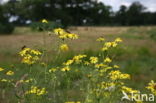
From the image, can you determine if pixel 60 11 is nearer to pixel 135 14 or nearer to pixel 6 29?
pixel 6 29

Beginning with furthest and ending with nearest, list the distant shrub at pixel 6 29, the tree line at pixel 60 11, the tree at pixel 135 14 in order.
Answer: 1. the tree at pixel 135 14
2. the tree line at pixel 60 11
3. the distant shrub at pixel 6 29

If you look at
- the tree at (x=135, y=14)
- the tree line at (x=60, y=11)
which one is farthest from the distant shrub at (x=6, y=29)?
the tree at (x=135, y=14)

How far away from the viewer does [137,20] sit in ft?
208

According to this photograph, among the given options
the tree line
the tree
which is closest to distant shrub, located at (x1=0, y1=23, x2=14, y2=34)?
the tree line

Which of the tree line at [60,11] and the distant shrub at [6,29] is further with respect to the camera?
the tree line at [60,11]

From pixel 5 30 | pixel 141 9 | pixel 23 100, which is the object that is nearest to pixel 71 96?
pixel 23 100

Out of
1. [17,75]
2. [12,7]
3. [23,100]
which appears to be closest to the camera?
[23,100]

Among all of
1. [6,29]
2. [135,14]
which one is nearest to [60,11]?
[6,29]

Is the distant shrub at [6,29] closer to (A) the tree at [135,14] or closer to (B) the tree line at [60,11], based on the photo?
(B) the tree line at [60,11]

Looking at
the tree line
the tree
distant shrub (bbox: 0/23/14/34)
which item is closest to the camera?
distant shrub (bbox: 0/23/14/34)

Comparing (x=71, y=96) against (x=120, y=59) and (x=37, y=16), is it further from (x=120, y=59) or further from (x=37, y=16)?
(x=37, y=16)

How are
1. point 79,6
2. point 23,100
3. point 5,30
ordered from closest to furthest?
point 23,100, point 5,30, point 79,6

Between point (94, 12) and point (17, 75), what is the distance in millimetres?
33149

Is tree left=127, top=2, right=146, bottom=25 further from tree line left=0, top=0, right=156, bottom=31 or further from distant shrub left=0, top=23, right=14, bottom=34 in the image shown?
distant shrub left=0, top=23, right=14, bottom=34
